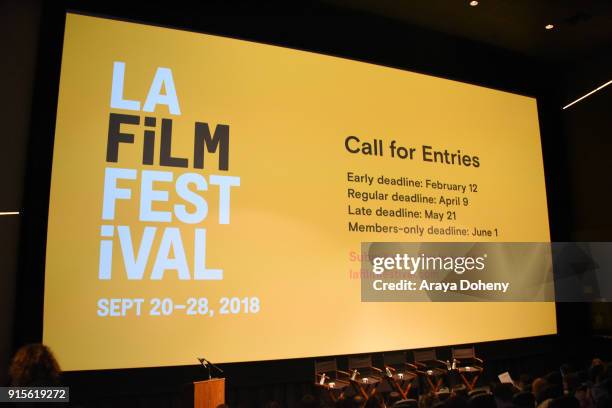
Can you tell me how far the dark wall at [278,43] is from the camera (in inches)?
162

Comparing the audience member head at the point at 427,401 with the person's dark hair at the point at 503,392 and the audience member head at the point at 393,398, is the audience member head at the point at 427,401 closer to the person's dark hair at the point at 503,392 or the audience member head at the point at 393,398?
the person's dark hair at the point at 503,392

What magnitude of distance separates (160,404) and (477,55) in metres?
6.11

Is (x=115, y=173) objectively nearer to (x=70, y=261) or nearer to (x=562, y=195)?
(x=70, y=261)

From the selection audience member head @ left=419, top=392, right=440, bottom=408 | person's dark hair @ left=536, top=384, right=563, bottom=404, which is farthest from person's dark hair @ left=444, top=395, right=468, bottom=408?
person's dark hair @ left=536, top=384, right=563, bottom=404

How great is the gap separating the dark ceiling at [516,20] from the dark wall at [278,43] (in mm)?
165

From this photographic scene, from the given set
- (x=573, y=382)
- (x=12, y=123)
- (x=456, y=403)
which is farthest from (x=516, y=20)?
(x=12, y=123)

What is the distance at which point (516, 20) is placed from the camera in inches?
242

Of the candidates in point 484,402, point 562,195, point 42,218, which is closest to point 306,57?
point 42,218

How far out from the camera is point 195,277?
14.5 feet

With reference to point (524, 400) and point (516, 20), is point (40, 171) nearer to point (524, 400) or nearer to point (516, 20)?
point (524, 400)

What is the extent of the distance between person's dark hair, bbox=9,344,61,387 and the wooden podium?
1.24m

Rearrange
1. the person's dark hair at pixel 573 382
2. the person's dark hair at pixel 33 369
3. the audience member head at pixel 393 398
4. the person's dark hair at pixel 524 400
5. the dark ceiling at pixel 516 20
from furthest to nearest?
1. the dark ceiling at pixel 516 20
2. the audience member head at pixel 393 398
3. the person's dark hair at pixel 573 382
4. the person's dark hair at pixel 524 400
5. the person's dark hair at pixel 33 369

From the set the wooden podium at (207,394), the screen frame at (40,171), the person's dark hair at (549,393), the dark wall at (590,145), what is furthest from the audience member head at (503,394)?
the dark wall at (590,145)

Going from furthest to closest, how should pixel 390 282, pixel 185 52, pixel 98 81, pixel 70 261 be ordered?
pixel 390 282 < pixel 185 52 < pixel 98 81 < pixel 70 261
